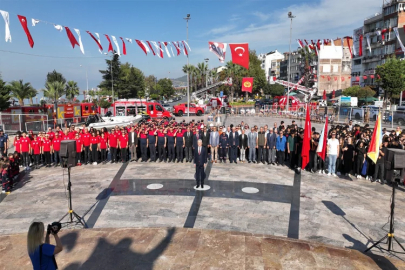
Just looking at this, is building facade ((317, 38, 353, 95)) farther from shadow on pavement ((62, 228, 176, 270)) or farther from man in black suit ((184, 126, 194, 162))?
shadow on pavement ((62, 228, 176, 270))

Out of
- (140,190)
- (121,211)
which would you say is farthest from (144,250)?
(140,190)

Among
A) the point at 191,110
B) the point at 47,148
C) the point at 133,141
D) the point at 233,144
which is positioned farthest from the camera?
the point at 191,110

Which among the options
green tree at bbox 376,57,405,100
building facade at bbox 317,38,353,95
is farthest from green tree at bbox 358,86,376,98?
building facade at bbox 317,38,353,95

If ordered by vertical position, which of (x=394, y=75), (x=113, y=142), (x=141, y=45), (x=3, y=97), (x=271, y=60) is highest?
(x=271, y=60)

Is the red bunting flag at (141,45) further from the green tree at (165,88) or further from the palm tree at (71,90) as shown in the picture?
the green tree at (165,88)

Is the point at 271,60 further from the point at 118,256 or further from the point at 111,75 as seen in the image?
the point at 118,256

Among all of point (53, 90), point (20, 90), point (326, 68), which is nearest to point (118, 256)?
point (53, 90)

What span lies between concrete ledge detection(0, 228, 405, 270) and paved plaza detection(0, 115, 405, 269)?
7.2 inches

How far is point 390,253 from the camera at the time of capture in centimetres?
645

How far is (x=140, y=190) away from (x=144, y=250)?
426cm

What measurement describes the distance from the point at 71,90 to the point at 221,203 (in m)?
69.6

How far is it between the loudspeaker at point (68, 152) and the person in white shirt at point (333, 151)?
972cm

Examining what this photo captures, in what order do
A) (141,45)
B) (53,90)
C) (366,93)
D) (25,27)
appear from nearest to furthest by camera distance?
(25,27) < (141,45) < (53,90) < (366,93)

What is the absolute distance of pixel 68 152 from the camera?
297 inches
